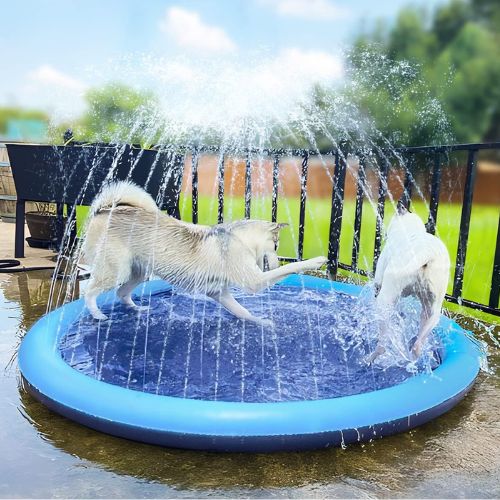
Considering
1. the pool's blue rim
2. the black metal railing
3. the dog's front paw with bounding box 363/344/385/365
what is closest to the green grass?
the black metal railing

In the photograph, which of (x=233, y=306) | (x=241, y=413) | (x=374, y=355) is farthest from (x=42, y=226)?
(x=241, y=413)

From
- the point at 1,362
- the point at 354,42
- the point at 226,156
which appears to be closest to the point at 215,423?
the point at 1,362

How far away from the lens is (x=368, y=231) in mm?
9859

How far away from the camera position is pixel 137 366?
272 centimetres

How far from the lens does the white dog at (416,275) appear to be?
7.93ft

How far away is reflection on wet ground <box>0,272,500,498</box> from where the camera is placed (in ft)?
6.01

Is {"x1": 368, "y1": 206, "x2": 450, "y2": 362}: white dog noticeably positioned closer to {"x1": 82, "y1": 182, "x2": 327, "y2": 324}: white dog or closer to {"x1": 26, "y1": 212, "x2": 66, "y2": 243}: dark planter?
{"x1": 82, "y1": 182, "x2": 327, "y2": 324}: white dog

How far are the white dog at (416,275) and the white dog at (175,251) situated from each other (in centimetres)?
61

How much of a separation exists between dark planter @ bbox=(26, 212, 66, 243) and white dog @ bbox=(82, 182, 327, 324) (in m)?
3.37

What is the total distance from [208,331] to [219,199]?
2430 millimetres

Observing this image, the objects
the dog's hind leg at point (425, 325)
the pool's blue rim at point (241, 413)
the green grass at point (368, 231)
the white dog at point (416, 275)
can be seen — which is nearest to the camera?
the pool's blue rim at point (241, 413)

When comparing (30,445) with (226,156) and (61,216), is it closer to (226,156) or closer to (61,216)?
(226,156)

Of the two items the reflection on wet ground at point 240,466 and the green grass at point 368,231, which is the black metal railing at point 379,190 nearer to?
the green grass at point 368,231

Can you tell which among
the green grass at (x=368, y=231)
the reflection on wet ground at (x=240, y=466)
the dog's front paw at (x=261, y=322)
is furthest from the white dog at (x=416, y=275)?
the green grass at (x=368, y=231)
